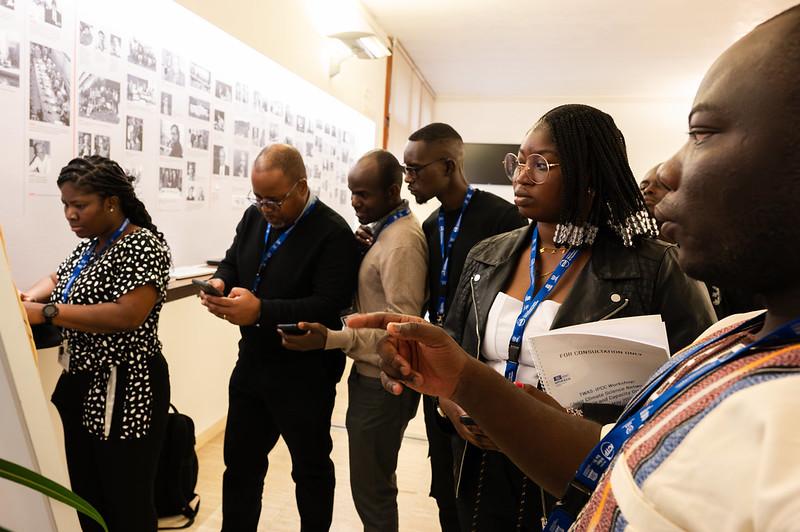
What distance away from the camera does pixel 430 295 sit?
2.31 meters

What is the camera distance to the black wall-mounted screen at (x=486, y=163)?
9195 millimetres

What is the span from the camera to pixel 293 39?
390cm

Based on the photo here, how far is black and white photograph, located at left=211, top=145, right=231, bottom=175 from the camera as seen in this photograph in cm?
319

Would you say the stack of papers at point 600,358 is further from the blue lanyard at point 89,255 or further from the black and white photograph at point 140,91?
the black and white photograph at point 140,91

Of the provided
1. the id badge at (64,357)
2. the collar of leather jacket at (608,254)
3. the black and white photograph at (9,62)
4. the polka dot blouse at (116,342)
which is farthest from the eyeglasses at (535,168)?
the black and white photograph at (9,62)

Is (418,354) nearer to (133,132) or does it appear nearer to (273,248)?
(273,248)

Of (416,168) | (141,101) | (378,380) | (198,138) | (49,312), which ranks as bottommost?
(378,380)

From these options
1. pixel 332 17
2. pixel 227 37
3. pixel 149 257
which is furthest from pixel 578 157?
pixel 332 17

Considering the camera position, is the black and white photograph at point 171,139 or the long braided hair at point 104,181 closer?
the long braided hair at point 104,181

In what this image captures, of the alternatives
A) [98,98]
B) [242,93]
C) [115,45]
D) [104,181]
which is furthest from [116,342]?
[242,93]

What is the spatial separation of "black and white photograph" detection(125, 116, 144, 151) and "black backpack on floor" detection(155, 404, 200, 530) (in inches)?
46.0

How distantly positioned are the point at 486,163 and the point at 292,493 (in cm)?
725

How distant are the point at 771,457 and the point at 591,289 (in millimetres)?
929

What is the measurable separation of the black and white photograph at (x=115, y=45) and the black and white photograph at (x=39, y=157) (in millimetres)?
547
